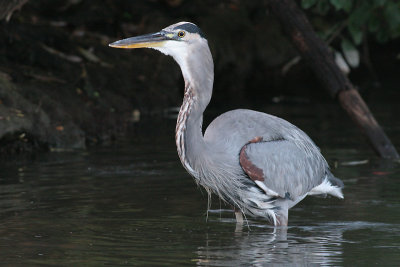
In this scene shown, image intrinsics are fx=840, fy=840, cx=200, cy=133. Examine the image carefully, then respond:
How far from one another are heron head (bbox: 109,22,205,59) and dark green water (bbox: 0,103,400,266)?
156cm

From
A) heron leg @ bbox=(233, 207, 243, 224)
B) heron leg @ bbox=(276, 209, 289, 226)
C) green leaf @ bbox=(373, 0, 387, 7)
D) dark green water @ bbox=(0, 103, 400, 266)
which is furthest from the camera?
green leaf @ bbox=(373, 0, 387, 7)

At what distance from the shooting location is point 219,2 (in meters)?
20.8

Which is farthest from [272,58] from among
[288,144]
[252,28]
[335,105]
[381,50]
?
[288,144]

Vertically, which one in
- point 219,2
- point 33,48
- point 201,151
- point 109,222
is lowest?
point 109,222

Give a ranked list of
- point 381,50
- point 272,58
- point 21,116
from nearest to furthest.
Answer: point 21,116
point 272,58
point 381,50

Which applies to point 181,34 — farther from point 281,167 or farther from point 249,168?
point 281,167

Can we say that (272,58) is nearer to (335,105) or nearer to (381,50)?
(335,105)

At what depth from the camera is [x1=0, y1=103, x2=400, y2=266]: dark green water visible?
6.38 m

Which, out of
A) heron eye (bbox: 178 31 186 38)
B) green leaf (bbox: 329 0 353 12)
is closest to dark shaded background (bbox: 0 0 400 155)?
green leaf (bbox: 329 0 353 12)

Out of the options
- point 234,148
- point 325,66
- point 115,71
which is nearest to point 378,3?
point 325,66

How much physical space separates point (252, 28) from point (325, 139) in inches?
319

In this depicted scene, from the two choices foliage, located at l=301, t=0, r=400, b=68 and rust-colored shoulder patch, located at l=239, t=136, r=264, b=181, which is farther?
foliage, located at l=301, t=0, r=400, b=68

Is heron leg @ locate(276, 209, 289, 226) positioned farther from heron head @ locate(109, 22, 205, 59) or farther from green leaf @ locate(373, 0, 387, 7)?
green leaf @ locate(373, 0, 387, 7)

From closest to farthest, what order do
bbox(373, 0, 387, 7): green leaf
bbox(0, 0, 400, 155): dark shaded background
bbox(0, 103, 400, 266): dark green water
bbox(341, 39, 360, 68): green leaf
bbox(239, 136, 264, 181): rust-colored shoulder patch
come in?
bbox(0, 103, 400, 266): dark green water
bbox(239, 136, 264, 181): rust-colored shoulder patch
bbox(373, 0, 387, 7): green leaf
bbox(341, 39, 360, 68): green leaf
bbox(0, 0, 400, 155): dark shaded background
